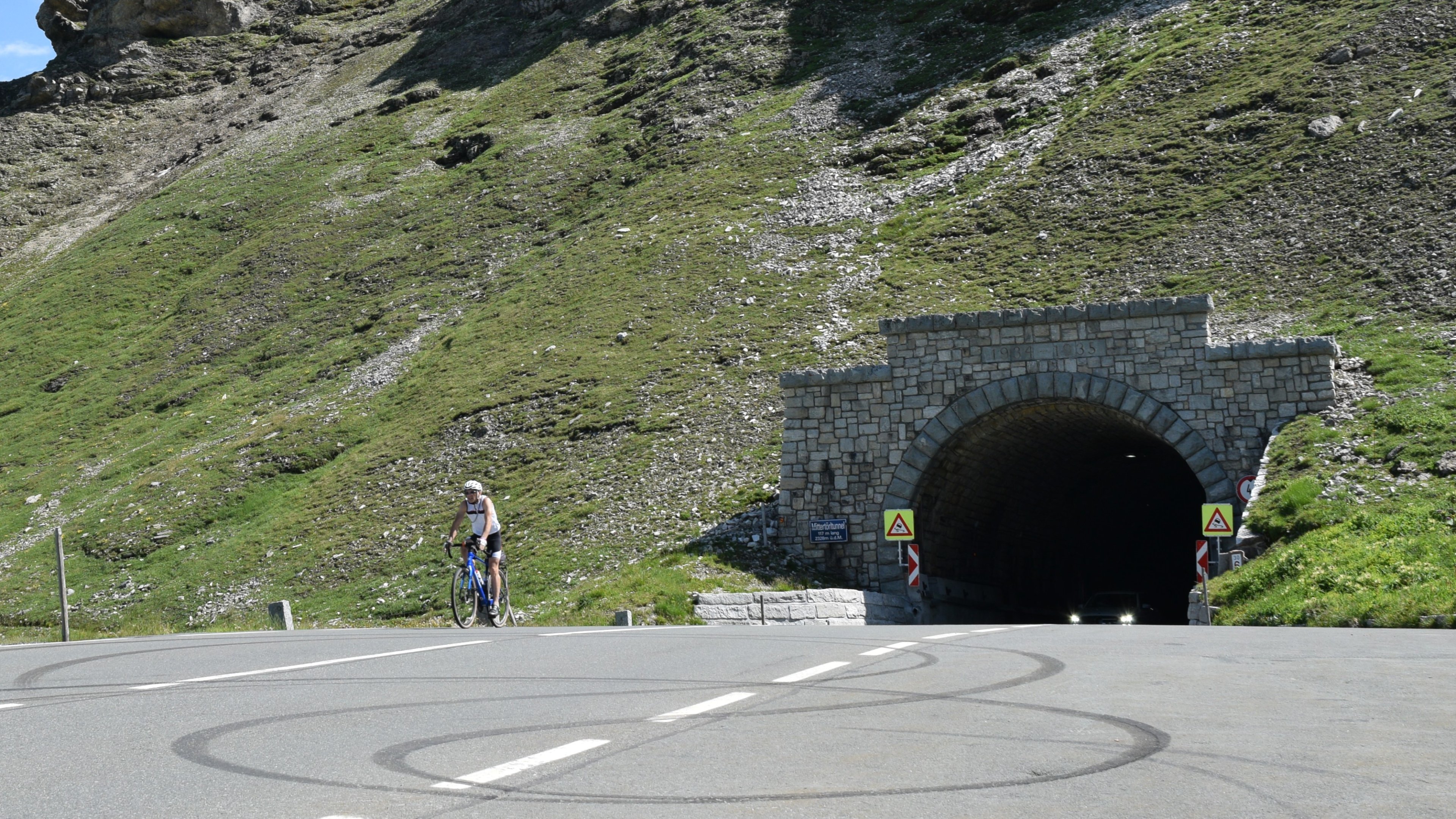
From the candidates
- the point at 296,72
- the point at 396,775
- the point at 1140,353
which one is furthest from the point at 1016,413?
the point at 296,72

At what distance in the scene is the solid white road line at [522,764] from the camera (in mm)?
5039

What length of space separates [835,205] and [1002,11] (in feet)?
65.8

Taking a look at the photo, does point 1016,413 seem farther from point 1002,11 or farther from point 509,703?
point 1002,11

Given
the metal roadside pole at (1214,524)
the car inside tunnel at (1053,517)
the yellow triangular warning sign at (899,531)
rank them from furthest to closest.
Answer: the car inside tunnel at (1053,517) → the yellow triangular warning sign at (899,531) → the metal roadside pole at (1214,524)

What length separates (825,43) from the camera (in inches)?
2559

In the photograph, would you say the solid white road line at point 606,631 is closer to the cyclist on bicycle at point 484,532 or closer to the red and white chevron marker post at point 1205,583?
the cyclist on bicycle at point 484,532

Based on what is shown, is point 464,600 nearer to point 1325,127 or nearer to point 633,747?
point 633,747

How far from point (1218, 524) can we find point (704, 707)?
15907 millimetres

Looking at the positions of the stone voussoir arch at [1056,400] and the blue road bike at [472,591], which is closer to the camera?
the blue road bike at [472,591]

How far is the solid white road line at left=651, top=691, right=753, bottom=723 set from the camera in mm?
6754

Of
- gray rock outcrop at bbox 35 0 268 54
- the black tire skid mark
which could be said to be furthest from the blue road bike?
gray rock outcrop at bbox 35 0 268 54

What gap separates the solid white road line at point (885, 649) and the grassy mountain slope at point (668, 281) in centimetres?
659

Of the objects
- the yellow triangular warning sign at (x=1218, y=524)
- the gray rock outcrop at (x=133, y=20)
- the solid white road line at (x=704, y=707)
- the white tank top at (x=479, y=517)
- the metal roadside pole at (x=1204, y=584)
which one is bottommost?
the metal roadside pole at (x=1204, y=584)

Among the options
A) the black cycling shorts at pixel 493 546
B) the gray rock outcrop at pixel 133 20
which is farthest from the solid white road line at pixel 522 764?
the gray rock outcrop at pixel 133 20
